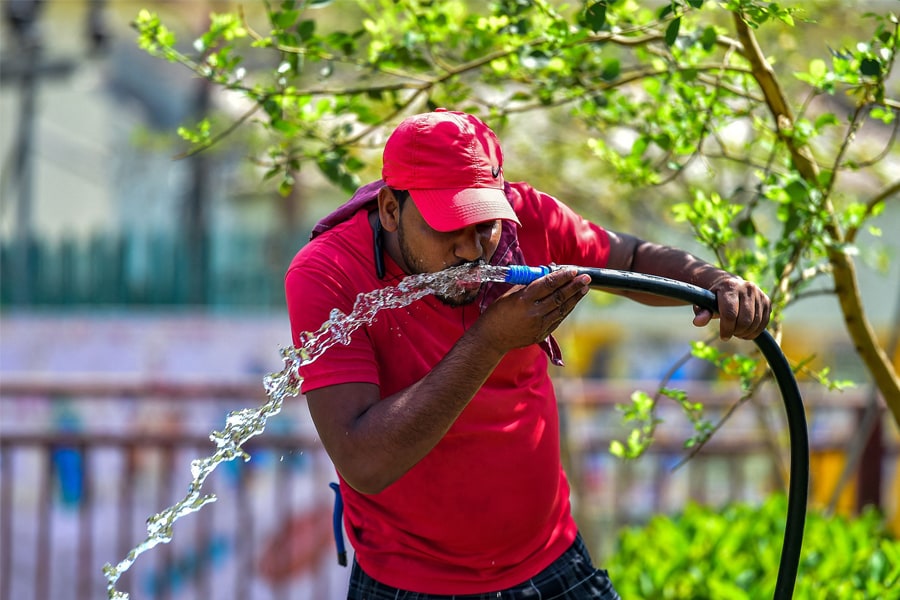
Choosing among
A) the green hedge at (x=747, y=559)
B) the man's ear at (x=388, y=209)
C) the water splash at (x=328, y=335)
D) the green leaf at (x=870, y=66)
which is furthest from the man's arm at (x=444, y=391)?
the green hedge at (x=747, y=559)

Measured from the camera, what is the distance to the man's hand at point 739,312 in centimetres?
207

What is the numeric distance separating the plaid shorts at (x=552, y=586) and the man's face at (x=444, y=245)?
59 cm

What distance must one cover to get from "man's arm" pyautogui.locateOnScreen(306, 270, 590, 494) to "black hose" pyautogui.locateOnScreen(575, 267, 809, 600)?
0.16 meters

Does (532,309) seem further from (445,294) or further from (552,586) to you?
(552,586)

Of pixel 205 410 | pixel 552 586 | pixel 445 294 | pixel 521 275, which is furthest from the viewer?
pixel 205 410

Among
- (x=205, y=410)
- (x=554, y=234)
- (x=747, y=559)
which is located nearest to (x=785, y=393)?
(x=554, y=234)

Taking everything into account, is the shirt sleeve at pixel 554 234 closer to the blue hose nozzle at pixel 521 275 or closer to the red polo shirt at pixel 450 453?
the red polo shirt at pixel 450 453

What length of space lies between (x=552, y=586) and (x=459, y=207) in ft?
2.71

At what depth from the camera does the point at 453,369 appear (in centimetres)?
188

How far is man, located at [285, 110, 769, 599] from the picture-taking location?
6.16 feet

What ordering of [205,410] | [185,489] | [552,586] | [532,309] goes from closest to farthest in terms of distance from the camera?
[532,309] < [552,586] < [185,489] < [205,410]

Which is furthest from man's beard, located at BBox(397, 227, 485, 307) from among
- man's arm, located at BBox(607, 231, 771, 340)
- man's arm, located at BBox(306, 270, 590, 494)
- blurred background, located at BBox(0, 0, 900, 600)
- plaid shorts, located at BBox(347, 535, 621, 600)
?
blurred background, located at BBox(0, 0, 900, 600)

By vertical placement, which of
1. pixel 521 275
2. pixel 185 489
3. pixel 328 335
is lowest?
pixel 185 489

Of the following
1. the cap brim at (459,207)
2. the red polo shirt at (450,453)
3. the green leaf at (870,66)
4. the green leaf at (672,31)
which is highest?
the green leaf at (672,31)
